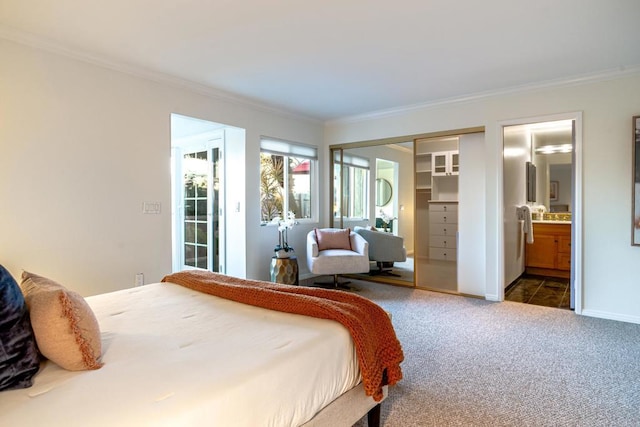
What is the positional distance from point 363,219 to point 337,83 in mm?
3078

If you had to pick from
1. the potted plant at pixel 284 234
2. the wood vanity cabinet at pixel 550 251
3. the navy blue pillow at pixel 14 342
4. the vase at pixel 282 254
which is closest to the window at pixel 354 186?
the potted plant at pixel 284 234

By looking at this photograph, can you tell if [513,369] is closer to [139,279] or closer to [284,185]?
[139,279]

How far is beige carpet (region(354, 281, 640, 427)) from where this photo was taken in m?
1.95

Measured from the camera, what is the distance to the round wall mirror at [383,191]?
6930 mm

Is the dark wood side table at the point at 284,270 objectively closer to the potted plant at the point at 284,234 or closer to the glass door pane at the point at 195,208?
the potted plant at the point at 284,234

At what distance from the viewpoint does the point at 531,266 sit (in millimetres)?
5918

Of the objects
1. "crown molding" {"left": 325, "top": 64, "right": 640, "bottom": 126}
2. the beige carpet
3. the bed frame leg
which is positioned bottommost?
the beige carpet

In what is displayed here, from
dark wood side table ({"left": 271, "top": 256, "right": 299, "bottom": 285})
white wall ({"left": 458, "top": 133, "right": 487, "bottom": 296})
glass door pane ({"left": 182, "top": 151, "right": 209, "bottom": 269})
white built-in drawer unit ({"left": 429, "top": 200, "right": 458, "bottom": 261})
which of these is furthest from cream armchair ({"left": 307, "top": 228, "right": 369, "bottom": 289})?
white built-in drawer unit ({"left": 429, "top": 200, "right": 458, "bottom": 261})

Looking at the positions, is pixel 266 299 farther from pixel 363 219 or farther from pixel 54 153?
pixel 363 219

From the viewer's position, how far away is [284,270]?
451cm

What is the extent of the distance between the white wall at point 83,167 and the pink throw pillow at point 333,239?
2.05 m

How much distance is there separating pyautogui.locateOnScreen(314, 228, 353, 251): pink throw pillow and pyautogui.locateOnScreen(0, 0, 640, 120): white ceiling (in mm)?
2018

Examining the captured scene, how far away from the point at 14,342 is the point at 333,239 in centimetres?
407

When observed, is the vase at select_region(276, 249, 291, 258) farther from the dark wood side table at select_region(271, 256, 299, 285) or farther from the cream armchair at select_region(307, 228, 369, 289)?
the cream armchair at select_region(307, 228, 369, 289)
